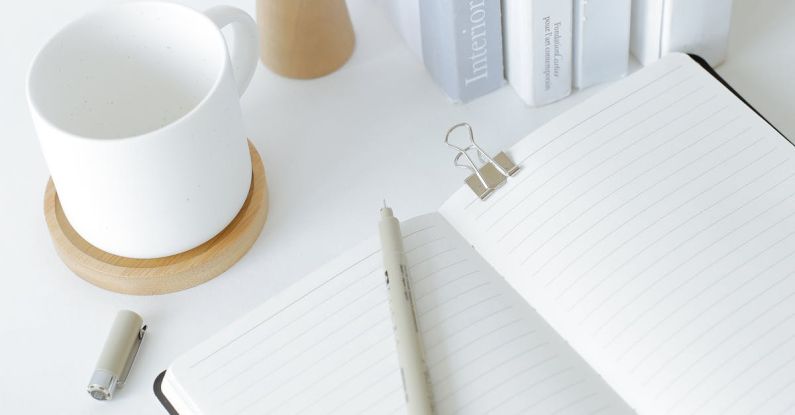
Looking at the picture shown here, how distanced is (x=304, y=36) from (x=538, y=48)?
0.55 feet

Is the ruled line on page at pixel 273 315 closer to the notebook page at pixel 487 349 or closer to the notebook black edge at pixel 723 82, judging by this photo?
the notebook page at pixel 487 349

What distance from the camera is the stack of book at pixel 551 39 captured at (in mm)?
800

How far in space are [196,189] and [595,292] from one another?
24 centimetres

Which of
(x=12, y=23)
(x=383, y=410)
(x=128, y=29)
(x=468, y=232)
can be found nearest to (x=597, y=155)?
(x=468, y=232)

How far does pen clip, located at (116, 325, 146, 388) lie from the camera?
0.73m

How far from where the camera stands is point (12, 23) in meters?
0.97

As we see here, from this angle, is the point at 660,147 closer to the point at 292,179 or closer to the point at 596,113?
the point at 596,113

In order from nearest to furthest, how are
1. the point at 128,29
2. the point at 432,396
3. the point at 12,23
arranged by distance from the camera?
the point at 432,396
the point at 128,29
the point at 12,23

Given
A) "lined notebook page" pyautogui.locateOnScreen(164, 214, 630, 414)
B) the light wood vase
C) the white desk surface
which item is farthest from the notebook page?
the light wood vase

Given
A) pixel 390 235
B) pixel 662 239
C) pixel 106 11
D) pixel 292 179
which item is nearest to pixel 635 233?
pixel 662 239

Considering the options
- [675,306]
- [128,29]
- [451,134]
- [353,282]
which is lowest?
[675,306]

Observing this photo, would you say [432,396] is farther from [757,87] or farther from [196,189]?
[757,87]

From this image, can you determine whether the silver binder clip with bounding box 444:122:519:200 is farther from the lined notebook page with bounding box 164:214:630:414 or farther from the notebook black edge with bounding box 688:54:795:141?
the notebook black edge with bounding box 688:54:795:141

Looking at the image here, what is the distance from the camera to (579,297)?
68cm
